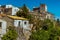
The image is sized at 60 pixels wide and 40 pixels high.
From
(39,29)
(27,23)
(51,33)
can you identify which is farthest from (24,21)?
(51,33)

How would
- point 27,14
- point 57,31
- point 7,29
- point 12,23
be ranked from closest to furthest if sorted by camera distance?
point 7,29 → point 12,23 → point 57,31 → point 27,14

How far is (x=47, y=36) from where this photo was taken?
40500mm

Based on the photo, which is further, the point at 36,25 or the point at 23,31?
the point at 36,25

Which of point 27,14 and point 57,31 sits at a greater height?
point 27,14

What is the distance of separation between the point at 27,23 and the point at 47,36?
545cm

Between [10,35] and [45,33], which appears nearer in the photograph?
[10,35]

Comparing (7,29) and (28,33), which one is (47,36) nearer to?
(28,33)

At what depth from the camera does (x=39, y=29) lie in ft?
138

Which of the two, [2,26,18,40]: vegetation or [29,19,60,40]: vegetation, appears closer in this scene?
[2,26,18,40]: vegetation

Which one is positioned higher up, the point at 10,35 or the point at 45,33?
the point at 10,35

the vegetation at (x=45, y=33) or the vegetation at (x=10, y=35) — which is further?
the vegetation at (x=45, y=33)

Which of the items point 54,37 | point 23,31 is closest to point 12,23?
point 23,31

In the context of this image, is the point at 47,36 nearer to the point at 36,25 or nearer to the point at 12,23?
the point at 36,25

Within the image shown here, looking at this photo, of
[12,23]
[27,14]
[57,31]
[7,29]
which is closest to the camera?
[7,29]
